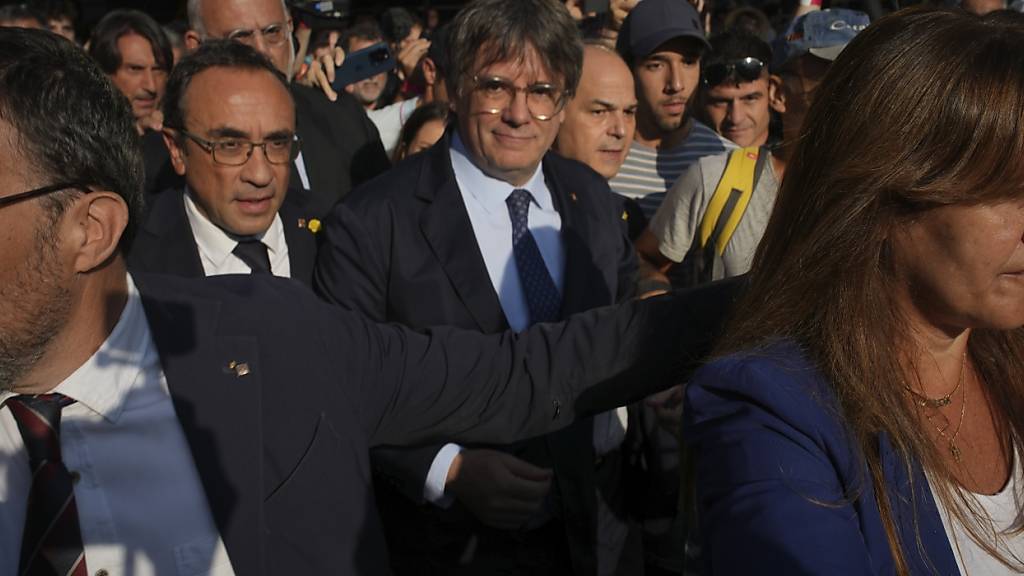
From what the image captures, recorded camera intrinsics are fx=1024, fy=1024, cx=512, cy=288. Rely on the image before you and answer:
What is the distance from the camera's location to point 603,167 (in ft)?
13.9

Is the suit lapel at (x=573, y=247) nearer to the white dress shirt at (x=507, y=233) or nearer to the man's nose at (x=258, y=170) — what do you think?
the white dress shirt at (x=507, y=233)

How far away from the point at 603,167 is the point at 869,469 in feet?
9.26

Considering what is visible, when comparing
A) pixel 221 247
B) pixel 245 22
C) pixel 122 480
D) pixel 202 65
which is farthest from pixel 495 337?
pixel 245 22

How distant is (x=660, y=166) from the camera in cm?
464

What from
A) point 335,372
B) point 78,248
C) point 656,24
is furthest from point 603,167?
point 78,248

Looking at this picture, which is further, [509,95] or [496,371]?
[509,95]

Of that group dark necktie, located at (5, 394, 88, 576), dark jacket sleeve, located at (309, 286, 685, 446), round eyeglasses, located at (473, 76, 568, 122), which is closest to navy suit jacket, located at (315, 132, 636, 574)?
round eyeglasses, located at (473, 76, 568, 122)

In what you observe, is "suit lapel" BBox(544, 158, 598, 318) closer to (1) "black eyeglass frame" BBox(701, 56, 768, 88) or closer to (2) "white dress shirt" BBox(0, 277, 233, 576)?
(2) "white dress shirt" BBox(0, 277, 233, 576)

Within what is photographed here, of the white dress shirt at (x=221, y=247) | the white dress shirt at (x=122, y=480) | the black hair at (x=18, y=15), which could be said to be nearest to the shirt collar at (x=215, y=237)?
the white dress shirt at (x=221, y=247)

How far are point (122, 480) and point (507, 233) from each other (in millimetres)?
1612

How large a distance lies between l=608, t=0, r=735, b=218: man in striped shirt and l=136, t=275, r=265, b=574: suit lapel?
2.80m

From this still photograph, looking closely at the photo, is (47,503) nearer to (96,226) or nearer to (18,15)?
(96,226)

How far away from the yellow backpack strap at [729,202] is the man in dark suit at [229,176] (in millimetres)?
1342

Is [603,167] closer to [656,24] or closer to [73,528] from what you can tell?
[656,24]
